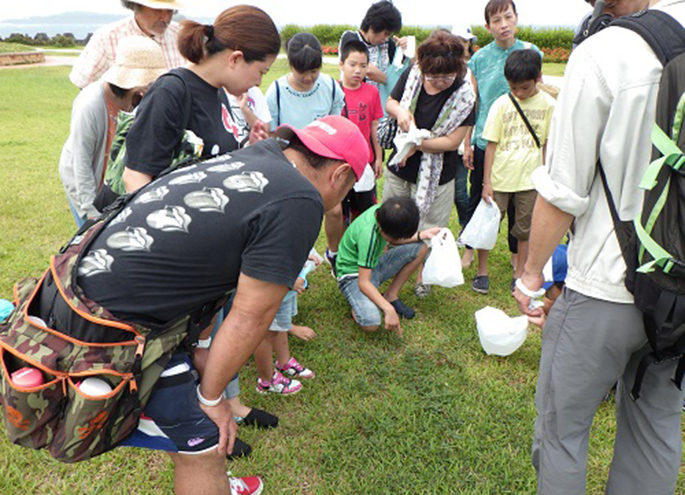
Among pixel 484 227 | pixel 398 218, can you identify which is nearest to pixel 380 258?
pixel 398 218

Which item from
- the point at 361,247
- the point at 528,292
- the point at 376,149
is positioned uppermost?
the point at 528,292

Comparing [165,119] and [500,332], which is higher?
[165,119]

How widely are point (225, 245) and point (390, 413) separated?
1.68 metres

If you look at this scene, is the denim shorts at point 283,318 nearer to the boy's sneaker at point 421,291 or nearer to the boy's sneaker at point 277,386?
the boy's sneaker at point 277,386

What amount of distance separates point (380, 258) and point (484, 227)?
82 centimetres

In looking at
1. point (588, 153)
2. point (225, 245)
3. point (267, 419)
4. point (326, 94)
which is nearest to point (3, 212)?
point (326, 94)

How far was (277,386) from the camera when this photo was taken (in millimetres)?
2959

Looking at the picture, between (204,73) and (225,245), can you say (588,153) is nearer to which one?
(225,245)

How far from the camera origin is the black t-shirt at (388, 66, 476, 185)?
3777 mm

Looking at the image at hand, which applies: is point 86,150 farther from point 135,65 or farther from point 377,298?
point 377,298

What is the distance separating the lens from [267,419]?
2.71 m

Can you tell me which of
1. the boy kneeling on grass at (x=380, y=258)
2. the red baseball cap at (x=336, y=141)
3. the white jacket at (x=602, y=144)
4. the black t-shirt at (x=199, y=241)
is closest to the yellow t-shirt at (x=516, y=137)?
the boy kneeling on grass at (x=380, y=258)

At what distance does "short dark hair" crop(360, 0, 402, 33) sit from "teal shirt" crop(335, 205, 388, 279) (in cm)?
187

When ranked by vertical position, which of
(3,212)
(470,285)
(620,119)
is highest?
(620,119)
